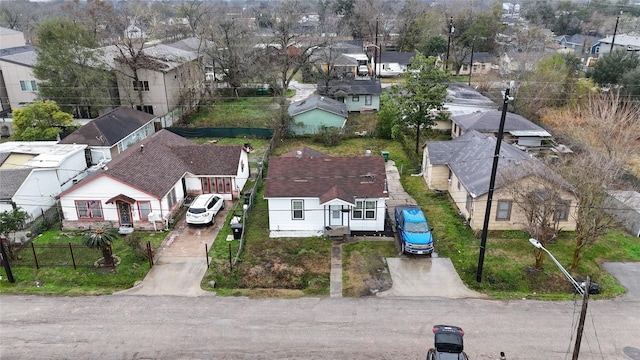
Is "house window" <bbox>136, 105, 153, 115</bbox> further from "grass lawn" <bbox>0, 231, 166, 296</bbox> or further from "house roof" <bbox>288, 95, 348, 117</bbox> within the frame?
"grass lawn" <bbox>0, 231, 166, 296</bbox>

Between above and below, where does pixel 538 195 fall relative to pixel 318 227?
above

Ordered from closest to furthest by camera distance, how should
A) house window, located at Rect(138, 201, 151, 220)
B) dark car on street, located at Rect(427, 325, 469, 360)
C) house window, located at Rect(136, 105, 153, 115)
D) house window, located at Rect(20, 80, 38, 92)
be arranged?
1. dark car on street, located at Rect(427, 325, 469, 360)
2. house window, located at Rect(138, 201, 151, 220)
3. house window, located at Rect(136, 105, 153, 115)
4. house window, located at Rect(20, 80, 38, 92)

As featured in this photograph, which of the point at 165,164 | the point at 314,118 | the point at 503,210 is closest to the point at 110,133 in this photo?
the point at 165,164

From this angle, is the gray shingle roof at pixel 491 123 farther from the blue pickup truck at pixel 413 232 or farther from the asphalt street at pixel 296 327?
the asphalt street at pixel 296 327

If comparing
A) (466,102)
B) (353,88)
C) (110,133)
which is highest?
(353,88)

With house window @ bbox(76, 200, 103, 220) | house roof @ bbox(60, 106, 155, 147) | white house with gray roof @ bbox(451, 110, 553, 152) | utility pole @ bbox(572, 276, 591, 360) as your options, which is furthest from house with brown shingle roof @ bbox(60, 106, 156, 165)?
utility pole @ bbox(572, 276, 591, 360)

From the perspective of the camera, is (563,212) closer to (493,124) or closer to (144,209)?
(493,124)
